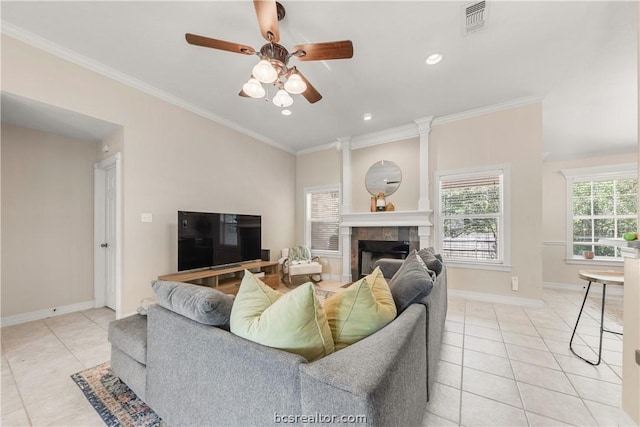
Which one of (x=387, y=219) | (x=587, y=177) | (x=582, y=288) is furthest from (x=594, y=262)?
(x=387, y=219)

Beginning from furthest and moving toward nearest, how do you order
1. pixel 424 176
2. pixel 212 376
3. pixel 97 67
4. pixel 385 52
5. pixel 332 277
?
pixel 332 277 < pixel 424 176 < pixel 97 67 < pixel 385 52 < pixel 212 376

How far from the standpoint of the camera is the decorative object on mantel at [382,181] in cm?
438

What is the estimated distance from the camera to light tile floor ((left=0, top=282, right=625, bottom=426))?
146cm

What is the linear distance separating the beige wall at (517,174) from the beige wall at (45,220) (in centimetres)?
547

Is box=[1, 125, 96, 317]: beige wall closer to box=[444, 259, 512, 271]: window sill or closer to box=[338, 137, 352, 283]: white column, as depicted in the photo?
box=[338, 137, 352, 283]: white column

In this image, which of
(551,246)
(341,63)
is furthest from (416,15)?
(551,246)

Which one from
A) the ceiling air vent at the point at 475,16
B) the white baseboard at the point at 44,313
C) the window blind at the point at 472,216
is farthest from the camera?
the window blind at the point at 472,216

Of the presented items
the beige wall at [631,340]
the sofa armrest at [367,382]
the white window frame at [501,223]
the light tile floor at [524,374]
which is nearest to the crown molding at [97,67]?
the sofa armrest at [367,382]

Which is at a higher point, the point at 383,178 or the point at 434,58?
the point at 434,58

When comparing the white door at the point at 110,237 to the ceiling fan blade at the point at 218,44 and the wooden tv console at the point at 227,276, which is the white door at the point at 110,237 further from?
the ceiling fan blade at the point at 218,44

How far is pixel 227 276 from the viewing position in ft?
12.8

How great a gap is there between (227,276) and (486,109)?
470cm

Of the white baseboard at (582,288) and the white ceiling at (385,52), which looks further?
the white baseboard at (582,288)

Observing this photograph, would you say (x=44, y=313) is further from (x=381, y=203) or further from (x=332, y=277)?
(x=381, y=203)
